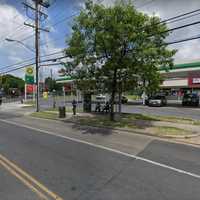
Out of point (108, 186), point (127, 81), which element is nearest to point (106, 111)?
point (127, 81)

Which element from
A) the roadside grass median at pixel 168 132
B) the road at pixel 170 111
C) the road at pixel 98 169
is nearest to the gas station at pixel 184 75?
the road at pixel 170 111

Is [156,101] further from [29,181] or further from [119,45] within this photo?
[29,181]

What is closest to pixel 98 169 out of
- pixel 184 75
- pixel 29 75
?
pixel 29 75

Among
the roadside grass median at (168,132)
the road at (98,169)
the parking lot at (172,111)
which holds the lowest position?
the road at (98,169)

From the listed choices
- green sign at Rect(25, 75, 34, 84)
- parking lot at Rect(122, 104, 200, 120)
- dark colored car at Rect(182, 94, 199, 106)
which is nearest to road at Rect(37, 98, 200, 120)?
parking lot at Rect(122, 104, 200, 120)

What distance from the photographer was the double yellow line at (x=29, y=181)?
17.1 ft

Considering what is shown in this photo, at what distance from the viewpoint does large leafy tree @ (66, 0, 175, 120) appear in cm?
1347

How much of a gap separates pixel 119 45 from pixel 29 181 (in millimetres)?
9628

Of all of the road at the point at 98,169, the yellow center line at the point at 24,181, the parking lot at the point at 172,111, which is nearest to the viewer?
the yellow center line at the point at 24,181

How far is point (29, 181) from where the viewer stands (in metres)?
6.03

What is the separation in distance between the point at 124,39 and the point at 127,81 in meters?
3.00

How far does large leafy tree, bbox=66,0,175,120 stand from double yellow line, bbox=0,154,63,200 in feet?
26.8

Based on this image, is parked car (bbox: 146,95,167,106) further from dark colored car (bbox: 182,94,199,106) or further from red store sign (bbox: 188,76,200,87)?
red store sign (bbox: 188,76,200,87)

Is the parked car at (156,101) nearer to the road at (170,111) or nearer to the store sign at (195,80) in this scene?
the road at (170,111)
